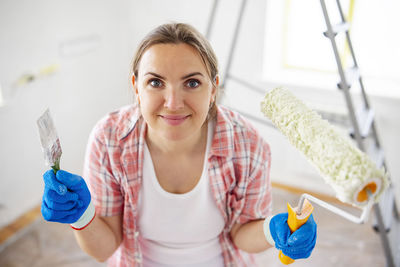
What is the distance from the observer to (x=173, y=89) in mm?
1006

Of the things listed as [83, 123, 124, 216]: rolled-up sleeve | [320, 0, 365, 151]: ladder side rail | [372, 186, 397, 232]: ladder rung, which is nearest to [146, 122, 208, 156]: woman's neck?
[83, 123, 124, 216]: rolled-up sleeve

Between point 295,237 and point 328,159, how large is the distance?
0.87 feet

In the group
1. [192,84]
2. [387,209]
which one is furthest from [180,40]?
[387,209]

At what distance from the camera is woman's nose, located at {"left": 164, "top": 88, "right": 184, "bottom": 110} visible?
1000mm

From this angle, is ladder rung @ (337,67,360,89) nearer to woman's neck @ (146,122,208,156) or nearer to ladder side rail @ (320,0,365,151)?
ladder side rail @ (320,0,365,151)

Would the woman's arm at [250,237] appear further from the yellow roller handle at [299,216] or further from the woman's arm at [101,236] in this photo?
the woman's arm at [101,236]

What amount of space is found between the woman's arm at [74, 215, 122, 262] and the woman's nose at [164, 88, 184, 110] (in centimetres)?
44

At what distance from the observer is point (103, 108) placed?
2.88 meters

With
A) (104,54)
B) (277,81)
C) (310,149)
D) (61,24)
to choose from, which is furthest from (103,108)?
(310,149)

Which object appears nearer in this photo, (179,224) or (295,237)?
(295,237)

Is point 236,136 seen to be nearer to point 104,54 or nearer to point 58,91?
point 58,91

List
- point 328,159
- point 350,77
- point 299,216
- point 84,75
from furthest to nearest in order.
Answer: point 84,75, point 350,77, point 299,216, point 328,159

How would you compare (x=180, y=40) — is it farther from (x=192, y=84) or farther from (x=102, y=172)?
(x=102, y=172)

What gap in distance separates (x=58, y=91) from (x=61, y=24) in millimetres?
426
